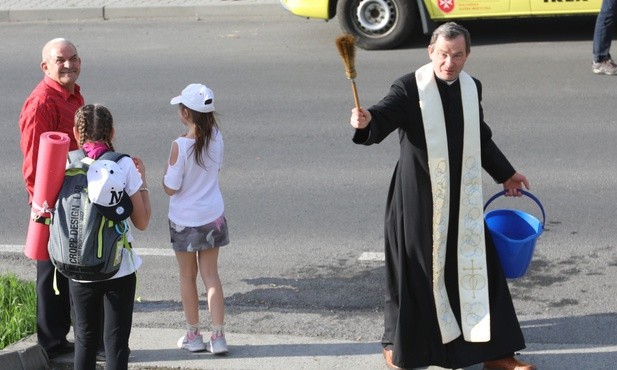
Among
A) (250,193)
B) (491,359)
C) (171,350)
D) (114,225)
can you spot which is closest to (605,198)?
(250,193)

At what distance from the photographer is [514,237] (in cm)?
608

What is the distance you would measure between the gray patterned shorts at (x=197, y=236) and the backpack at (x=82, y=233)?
74cm

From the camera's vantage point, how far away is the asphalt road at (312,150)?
23.3 feet

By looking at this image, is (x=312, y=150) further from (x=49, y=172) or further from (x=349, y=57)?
(x=49, y=172)

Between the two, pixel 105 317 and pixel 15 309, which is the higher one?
pixel 105 317

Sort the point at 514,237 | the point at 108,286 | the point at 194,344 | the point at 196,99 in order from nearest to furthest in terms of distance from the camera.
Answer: the point at 108,286 < the point at 196,99 < the point at 514,237 < the point at 194,344

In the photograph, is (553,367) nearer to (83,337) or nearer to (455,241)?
(455,241)

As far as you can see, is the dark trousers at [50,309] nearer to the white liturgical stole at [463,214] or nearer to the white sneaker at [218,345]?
the white sneaker at [218,345]

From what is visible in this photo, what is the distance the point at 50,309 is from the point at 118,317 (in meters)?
0.90

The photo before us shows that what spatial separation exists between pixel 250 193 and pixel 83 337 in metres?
3.76

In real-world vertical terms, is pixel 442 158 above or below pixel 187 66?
above

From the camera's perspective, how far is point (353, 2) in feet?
44.0

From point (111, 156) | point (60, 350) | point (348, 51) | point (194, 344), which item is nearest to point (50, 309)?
point (60, 350)

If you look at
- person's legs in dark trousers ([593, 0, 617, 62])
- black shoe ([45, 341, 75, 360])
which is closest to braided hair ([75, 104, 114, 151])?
black shoe ([45, 341, 75, 360])
